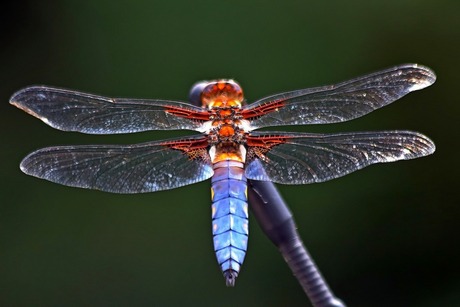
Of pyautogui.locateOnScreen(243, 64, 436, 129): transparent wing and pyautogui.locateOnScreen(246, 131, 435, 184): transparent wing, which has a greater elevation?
pyautogui.locateOnScreen(243, 64, 436, 129): transparent wing

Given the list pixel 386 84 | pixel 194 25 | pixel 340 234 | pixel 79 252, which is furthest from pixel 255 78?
pixel 386 84

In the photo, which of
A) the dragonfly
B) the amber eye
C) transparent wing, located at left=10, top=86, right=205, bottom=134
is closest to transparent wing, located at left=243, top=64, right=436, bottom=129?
the dragonfly

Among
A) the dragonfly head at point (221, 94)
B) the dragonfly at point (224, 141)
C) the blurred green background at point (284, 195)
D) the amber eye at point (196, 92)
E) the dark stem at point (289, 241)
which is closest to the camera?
the dark stem at point (289, 241)

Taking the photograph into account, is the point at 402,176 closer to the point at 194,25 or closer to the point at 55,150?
the point at 194,25

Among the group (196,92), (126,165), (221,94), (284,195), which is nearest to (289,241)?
(196,92)

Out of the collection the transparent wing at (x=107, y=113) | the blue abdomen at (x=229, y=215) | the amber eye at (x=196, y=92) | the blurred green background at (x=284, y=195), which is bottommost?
the blue abdomen at (x=229, y=215)

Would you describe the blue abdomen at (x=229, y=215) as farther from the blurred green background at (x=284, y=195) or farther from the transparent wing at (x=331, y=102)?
the blurred green background at (x=284, y=195)

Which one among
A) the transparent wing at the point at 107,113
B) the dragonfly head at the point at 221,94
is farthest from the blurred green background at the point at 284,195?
the dragonfly head at the point at 221,94

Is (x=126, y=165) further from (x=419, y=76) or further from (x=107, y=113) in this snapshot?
(x=419, y=76)

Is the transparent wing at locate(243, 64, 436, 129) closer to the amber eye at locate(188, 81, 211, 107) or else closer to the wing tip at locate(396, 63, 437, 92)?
the wing tip at locate(396, 63, 437, 92)
